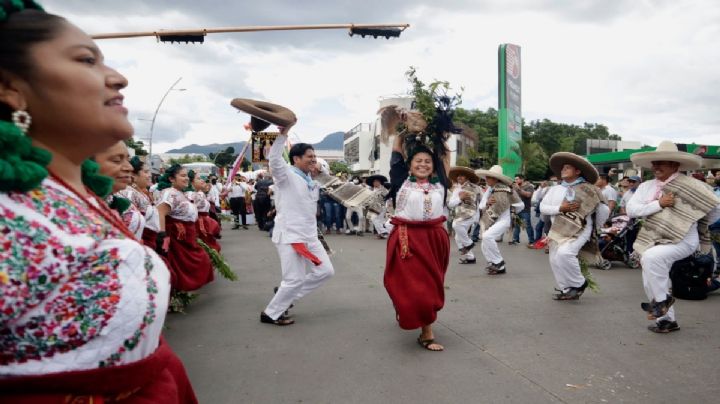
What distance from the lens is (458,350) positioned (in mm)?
4566

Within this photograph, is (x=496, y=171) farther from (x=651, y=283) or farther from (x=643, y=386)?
(x=643, y=386)

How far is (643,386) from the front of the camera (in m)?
3.68

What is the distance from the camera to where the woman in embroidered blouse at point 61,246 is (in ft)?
3.73

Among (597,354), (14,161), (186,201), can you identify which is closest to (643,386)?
(597,354)

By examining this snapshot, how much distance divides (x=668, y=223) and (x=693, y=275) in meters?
2.10

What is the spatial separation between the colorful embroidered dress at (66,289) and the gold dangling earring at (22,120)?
0.46 ft

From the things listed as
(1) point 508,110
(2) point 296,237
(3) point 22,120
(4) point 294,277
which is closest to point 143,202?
(2) point 296,237

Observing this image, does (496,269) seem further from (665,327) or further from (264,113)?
(264,113)

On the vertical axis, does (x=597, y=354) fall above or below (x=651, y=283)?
below

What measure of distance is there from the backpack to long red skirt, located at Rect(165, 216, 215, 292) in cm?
611

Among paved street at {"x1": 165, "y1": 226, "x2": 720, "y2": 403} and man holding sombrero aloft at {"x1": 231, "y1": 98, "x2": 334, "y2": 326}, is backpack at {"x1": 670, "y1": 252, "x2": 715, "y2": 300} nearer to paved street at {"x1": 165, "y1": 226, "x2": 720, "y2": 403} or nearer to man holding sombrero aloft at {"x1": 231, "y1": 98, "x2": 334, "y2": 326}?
paved street at {"x1": 165, "y1": 226, "x2": 720, "y2": 403}

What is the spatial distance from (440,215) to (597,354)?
1.80 metres

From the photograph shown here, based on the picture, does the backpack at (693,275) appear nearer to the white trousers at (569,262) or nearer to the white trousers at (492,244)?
the white trousers at (569,262)

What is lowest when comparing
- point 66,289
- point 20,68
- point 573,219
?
point 573,219
